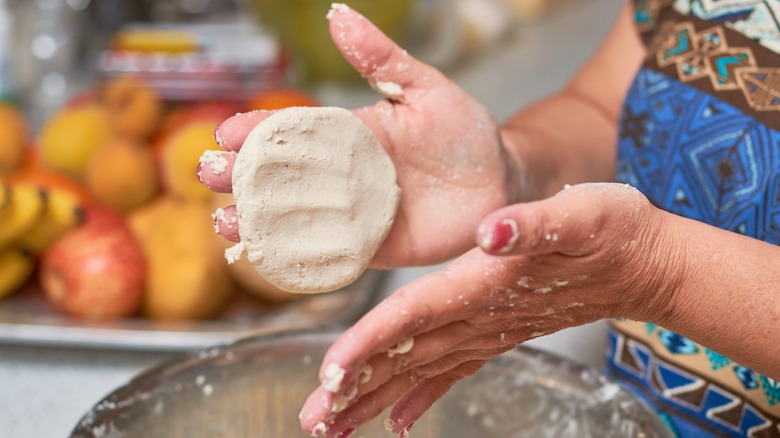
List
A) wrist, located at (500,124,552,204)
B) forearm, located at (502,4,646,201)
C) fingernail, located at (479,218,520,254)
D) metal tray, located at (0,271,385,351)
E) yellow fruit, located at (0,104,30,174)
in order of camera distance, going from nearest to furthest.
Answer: fingernail, located at (479,218,520,254), wrist, located at (500,124,552,204), forearm, located at (502,4,646,201), metal tray, located at (0,271,385,351), yellow fruit, located at (0,104,30,174)

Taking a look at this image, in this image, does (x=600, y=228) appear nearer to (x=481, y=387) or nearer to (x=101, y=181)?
(x=481, y=387)

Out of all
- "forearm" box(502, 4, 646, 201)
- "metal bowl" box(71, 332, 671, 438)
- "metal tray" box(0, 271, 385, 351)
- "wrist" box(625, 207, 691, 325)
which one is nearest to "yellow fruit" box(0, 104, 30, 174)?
"metal tray" box(0, 271, 385, 351)

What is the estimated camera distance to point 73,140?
133 centimetres

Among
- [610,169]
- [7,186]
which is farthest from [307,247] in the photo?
[7,186]

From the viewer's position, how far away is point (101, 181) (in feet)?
4.04

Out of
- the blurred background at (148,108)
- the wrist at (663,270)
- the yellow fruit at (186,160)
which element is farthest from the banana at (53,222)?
the wrist at (663,270)

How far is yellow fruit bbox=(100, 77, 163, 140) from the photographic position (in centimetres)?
137

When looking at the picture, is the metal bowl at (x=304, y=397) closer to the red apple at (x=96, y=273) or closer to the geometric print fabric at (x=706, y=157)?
the geometric print fabric at (x=706, y=157)

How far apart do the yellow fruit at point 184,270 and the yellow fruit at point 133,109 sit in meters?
0.24

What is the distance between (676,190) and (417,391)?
35 centimetres

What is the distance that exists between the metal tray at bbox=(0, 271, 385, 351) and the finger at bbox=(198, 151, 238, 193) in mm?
345

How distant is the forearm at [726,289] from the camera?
58 cm

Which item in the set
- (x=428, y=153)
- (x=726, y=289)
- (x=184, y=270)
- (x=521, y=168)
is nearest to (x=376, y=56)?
(x=428, y=153)

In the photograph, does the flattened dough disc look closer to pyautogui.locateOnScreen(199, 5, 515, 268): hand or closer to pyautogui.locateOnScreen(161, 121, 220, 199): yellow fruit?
pyautogui.locateOnScreen(199, 5, 515, 268): hand
